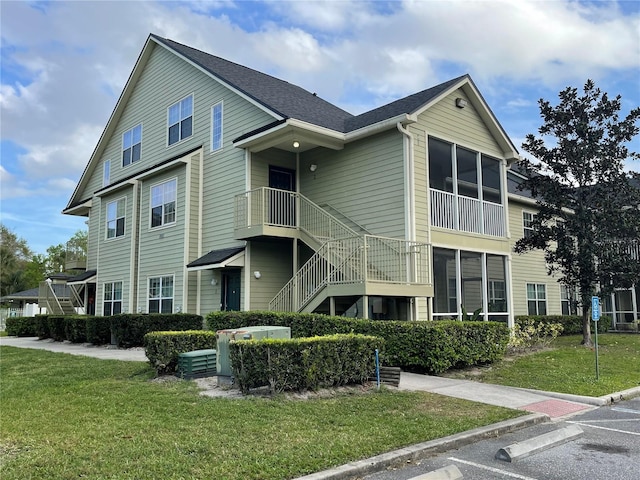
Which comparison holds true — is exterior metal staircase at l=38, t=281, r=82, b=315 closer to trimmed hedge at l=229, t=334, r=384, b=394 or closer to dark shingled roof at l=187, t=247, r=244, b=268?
dark shingled roof at l=187, t=247, r=244, b=268

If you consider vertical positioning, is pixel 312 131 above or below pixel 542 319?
above

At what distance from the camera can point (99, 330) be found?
1773 centimetres

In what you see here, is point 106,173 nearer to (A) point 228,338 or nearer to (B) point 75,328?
(B) point 75,328

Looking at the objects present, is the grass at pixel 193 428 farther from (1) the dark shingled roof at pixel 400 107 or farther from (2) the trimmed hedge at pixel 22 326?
(2) the trimmed hedge at pixel 22 326

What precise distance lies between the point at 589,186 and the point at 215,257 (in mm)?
11828

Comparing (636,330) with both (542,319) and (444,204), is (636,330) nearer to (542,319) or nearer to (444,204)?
(542,319)

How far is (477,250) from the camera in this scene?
51.7 ft

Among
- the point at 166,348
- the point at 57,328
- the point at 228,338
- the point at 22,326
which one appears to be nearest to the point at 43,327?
the point at 57,328

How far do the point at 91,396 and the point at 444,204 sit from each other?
420 inches

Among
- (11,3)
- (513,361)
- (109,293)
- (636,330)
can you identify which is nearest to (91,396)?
(11,3)

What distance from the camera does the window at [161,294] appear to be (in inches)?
734

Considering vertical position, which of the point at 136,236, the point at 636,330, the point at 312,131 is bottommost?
the point at 636,330

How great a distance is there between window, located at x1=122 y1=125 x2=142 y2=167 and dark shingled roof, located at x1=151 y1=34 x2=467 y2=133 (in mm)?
4079

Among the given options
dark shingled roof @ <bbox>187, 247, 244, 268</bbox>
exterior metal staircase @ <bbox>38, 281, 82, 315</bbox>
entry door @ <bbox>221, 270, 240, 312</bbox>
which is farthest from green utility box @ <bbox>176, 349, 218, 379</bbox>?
exterior metal staircase @ <bbox>38, 281, 82, 315</bbox>
